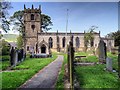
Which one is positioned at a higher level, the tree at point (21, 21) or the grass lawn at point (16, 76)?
the tree at point (21, 21)

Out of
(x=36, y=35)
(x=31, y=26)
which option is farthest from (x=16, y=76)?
(x=31, y=26)

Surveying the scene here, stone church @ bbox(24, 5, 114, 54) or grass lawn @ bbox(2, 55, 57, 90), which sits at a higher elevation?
stone church @ bbox(24, 5, 114, 54)

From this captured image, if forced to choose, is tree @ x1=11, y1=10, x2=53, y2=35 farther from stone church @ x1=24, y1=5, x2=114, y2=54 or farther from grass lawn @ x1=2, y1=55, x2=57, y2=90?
grass lawn @ x1=2, y1=55, x2=57, y2=90

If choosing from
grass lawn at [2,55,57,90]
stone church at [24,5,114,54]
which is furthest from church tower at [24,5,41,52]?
grass lawn at [2,55,57,90]

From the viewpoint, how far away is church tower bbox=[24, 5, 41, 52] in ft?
209

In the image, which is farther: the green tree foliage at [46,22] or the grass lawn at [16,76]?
the green tree foliage at [46,22]

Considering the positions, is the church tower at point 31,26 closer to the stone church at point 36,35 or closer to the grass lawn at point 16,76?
the stone church at point 36,35

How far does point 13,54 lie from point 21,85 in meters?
11.2

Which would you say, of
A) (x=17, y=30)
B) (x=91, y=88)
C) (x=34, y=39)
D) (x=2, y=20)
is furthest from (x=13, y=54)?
(x=17, y=30)

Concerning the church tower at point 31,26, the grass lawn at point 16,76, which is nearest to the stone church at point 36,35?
the church tower at point 31,26

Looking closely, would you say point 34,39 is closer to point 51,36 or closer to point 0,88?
point 51,36

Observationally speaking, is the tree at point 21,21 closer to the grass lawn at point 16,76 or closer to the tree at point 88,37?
the tree at point 88,37

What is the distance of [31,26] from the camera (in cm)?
6431

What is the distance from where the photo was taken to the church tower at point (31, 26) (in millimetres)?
63750
